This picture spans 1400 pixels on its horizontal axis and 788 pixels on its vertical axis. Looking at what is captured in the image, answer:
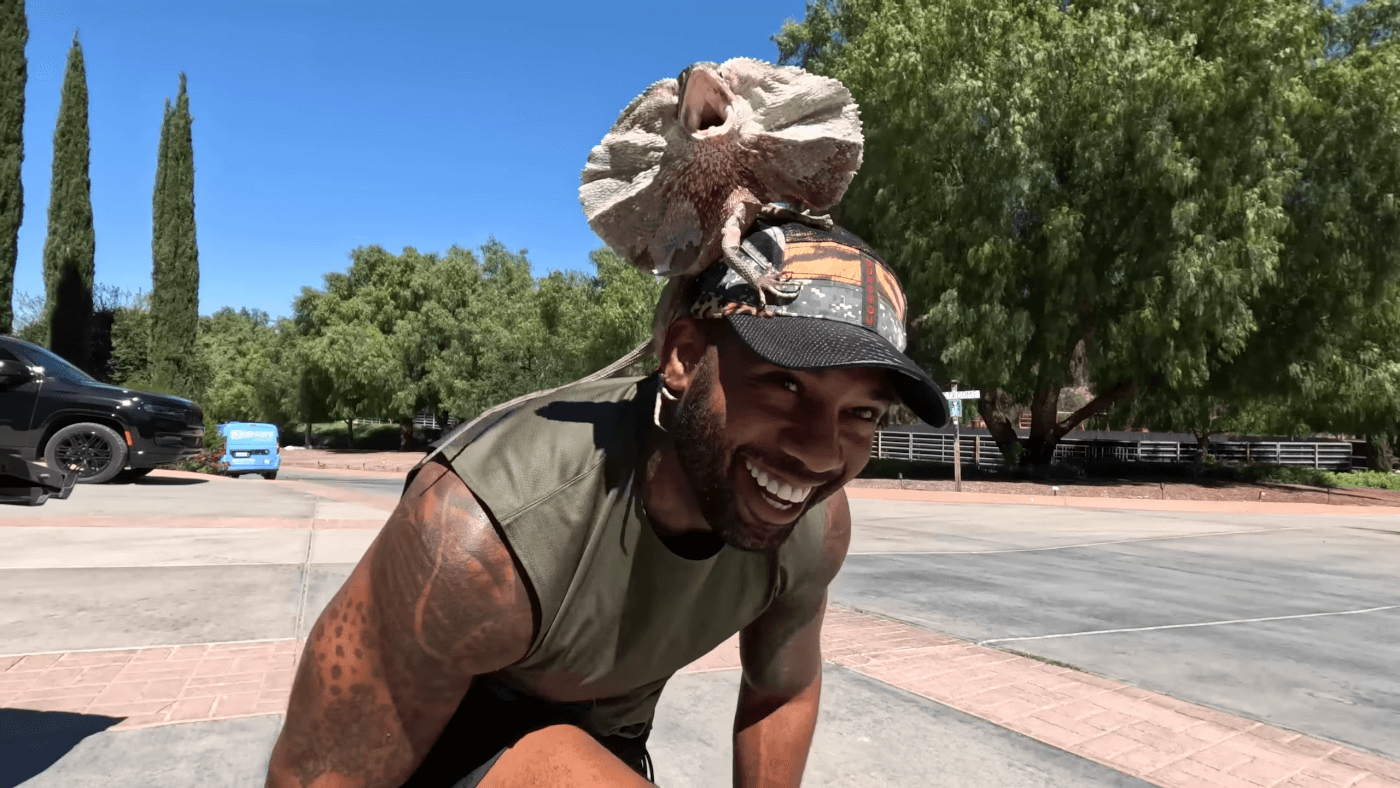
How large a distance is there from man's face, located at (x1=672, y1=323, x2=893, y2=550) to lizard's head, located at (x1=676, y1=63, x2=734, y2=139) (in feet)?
1.04

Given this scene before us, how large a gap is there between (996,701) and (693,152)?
3.40 m

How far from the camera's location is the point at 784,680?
1697mm

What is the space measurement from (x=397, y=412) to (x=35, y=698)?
35.7 m

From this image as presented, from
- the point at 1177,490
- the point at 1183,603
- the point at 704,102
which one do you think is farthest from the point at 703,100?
the point at 1177,490

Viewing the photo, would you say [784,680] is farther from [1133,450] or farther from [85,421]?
[1133,450]

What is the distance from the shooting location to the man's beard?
4.08 feet

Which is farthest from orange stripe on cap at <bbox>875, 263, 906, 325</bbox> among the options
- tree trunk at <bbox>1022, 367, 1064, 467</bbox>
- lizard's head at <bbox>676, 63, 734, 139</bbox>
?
tree trunk at <bbox>1022, 367, 1064, 467</bbox>

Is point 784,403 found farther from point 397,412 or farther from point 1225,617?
point 397,412

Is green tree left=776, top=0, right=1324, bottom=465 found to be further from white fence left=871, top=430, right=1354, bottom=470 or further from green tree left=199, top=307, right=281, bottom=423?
green tree left=199, top=307, right=281, bottom=423

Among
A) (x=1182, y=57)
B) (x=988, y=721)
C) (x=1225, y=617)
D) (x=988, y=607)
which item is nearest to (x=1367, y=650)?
(x=1225, y=617)

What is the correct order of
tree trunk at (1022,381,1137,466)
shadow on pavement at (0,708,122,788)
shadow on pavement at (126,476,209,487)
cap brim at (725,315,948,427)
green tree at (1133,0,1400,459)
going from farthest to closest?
1. tree trunk at (1022,381,1137,466)
2. green tree at (1133,0,1400,459)
3. shadow on pavement at (126,476,209,487)
4. shadow on pavement at (0,708,122,788)
5. cap brim at (725,315,948,427)

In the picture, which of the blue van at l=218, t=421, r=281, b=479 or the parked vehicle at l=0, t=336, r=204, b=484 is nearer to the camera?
the parked vehicle at l=0, t=336, r=204, b=484

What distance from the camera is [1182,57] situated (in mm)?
18875

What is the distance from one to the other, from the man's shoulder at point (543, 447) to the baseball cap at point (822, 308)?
244mm
